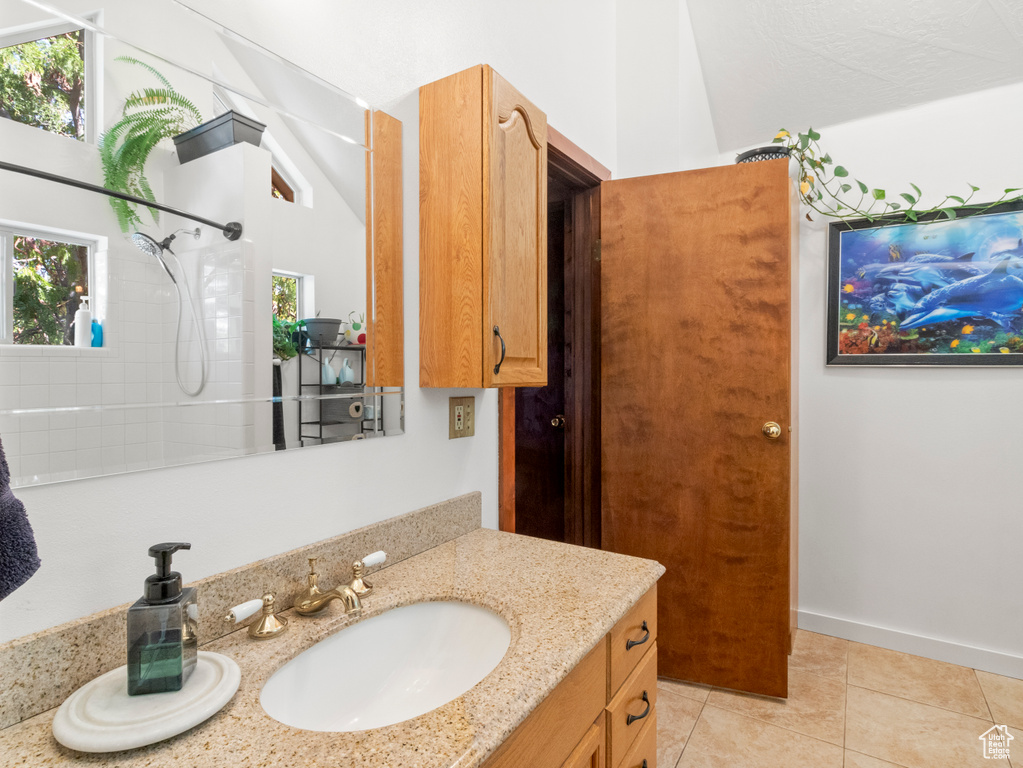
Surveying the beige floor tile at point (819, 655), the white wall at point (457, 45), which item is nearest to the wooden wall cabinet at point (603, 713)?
the white wall at point (457, 45)

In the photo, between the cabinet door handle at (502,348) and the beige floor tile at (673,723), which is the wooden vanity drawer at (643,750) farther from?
the cabinet door handle at (502,348)

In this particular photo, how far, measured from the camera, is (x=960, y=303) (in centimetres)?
220

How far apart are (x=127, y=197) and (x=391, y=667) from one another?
870mm

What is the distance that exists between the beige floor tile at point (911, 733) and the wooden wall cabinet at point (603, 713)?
105cm

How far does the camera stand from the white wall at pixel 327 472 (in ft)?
2.47

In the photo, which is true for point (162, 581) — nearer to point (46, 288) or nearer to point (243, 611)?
point (243, 611)

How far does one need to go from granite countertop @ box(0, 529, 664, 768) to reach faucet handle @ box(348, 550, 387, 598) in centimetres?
2

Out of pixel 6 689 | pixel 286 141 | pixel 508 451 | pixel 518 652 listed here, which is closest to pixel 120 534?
pixel 6 689

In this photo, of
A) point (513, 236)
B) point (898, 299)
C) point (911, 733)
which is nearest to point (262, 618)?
point (513, 236)

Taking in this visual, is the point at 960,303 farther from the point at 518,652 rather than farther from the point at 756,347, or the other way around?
the point at 518,652

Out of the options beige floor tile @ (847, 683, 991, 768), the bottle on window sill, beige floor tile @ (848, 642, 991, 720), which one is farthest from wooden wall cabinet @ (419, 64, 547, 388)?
beige floor tile @ (848, 642, 991, 720)

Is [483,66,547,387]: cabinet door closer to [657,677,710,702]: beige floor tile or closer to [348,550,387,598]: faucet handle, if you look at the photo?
[348,550,387,598]: faucet handle

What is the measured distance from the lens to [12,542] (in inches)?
21.2

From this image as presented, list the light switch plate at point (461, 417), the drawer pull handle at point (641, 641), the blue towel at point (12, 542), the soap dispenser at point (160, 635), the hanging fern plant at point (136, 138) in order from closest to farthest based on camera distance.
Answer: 1. the blue towel at point (12, 542)
2. the soap dispenser at point (160, 635)
3. the hanging fern plant at point (136, 138)
4. the drawer pull handle at point (641, 641)
5. the light switch plate at point (461, 417)
